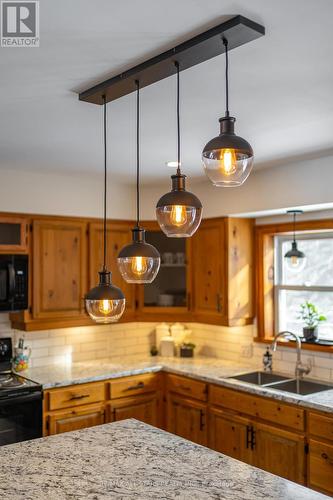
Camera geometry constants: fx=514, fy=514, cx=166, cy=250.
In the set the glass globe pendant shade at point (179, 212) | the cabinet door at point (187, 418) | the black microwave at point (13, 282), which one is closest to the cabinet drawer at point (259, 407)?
the cabinet door at point (187, 418)

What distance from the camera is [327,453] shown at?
3.24 meters

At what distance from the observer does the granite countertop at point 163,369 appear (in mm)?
3571

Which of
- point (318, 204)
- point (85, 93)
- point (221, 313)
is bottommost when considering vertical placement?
point (221, 313)

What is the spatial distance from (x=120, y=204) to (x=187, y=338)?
58.0 inches

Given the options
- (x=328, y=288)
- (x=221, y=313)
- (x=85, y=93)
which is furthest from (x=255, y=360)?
(x=85, y=93)

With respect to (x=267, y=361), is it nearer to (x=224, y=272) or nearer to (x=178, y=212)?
(x=224, y=272)

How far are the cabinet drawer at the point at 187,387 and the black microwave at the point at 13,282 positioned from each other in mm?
1380

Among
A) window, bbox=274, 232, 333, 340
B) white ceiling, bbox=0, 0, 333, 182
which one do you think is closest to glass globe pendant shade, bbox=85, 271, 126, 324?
white ceiling, bbox=0, 0, 333, 182

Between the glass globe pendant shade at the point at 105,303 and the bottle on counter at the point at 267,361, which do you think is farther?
the bottle on counter at the point at 267,361

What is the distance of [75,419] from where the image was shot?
3.97 m

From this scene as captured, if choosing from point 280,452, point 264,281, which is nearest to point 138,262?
point 280,452

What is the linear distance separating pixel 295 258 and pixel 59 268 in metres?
1.96

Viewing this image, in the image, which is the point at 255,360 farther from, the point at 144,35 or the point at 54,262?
the point at 144,35

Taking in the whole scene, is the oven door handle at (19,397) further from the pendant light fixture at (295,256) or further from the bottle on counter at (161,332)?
the pendant light fixture at (295,256)
